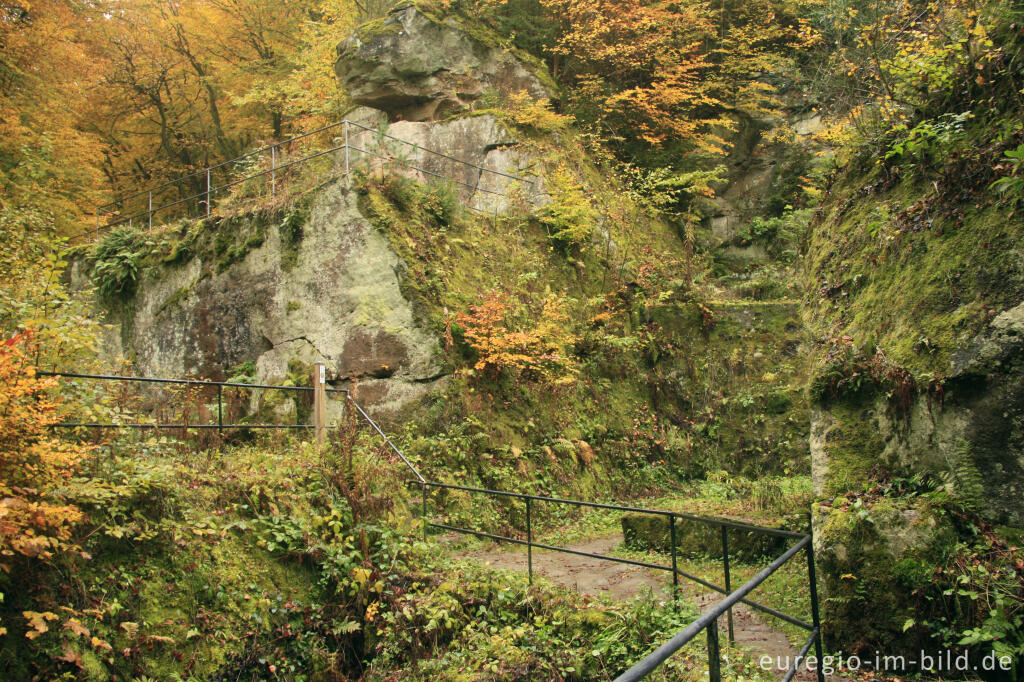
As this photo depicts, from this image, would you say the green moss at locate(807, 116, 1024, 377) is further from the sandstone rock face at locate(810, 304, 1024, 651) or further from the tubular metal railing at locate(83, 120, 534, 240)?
the tubular metal railing at locate(83, 120, 534, 240)

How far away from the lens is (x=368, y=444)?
9000mm

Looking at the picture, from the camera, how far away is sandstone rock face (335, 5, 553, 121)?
47.2ft

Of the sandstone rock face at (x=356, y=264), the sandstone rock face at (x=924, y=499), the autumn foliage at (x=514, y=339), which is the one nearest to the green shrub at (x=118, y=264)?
the sandstone rock face at (x=356, y=264)

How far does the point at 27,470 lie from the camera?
4562mm

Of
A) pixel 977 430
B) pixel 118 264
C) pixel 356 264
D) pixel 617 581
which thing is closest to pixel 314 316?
pixel 356 264

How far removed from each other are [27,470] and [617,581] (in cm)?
597

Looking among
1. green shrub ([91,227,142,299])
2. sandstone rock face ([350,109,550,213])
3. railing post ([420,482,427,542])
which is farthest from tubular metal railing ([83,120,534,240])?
railing post ([420,482,427,542])

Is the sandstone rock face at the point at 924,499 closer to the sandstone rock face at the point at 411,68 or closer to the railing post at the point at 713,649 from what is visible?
the railing post at the point at 713,649

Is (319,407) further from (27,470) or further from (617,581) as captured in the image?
(617,581)

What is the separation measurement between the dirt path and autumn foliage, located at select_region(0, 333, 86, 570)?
4415 millimetres

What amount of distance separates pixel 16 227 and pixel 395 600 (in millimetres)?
7653

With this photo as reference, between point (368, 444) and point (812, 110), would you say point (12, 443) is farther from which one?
point (812, 110)

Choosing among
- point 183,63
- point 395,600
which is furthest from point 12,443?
point 183,63

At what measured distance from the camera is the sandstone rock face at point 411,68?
14.4 meters
